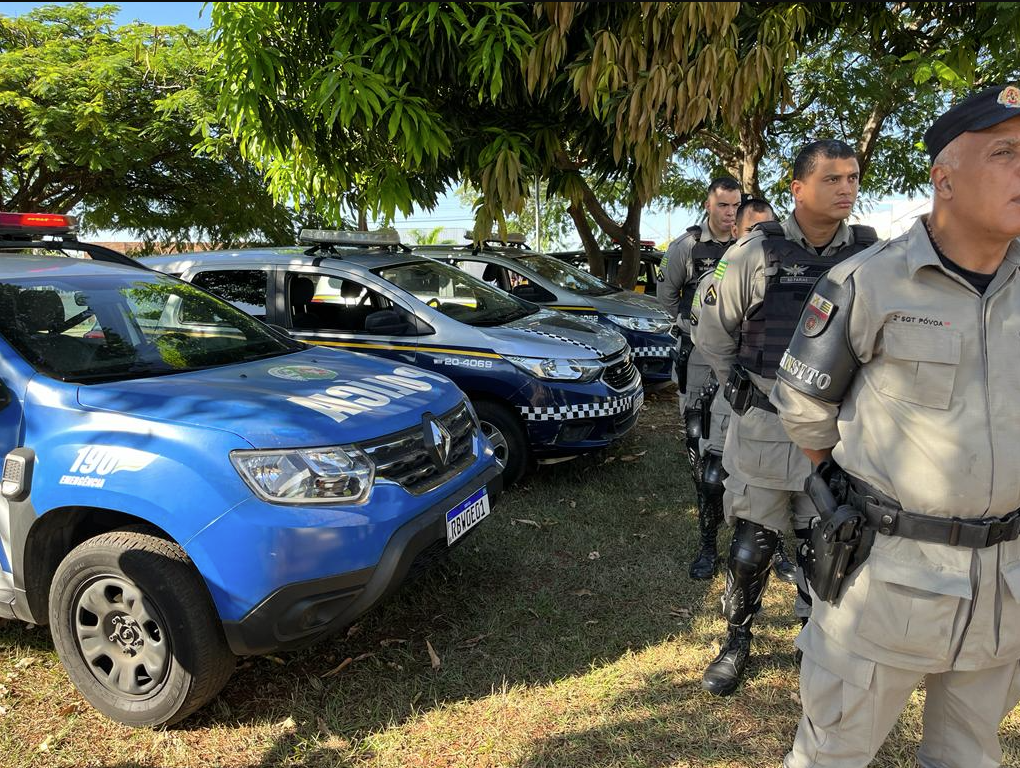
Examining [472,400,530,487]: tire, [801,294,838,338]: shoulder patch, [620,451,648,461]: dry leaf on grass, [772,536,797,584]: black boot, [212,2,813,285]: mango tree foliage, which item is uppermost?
[212,2,813,285]: mango tree foliage

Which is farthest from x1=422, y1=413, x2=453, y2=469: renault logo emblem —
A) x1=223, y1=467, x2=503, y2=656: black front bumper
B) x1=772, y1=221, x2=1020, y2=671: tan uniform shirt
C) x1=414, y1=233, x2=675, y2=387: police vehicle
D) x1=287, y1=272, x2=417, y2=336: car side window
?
x1=414, y1=233, x2=675, y2=387: police vehicle

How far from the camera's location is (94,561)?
2.49 meters

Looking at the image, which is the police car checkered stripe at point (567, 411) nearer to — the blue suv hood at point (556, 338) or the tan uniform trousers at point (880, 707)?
the blue suv hood at point (556, 338)

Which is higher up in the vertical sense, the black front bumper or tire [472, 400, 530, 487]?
the black front bumper

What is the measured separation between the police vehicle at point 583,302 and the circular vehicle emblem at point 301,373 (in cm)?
384

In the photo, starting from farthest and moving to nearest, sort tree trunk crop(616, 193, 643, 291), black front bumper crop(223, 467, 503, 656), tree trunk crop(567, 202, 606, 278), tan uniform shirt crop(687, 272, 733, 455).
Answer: tree trunk crop(567, 202, 606, 278), tree trunk crop(616, 193, 643, 291), tan uniform shirt crop(687, 272, 733, 455), black front bumper crop(223, 467, 503, 656)

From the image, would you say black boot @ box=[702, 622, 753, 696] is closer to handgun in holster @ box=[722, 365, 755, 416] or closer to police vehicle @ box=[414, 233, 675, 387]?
handgun in holster @ box=[722, 365, 755, 416]

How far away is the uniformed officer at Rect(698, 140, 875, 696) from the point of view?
2721 millimetres

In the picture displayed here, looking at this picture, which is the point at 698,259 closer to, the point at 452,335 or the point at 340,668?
the point at 452,335

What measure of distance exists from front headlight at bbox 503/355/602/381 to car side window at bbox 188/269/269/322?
1.73 metres

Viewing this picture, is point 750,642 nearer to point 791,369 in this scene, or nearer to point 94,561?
point 791,369

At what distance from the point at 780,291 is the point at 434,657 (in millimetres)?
1921

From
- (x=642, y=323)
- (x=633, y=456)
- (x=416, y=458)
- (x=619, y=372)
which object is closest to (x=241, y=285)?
(x=619, y=372)

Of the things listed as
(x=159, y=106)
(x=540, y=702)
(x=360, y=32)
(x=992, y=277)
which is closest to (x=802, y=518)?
(x=540, y=702)
